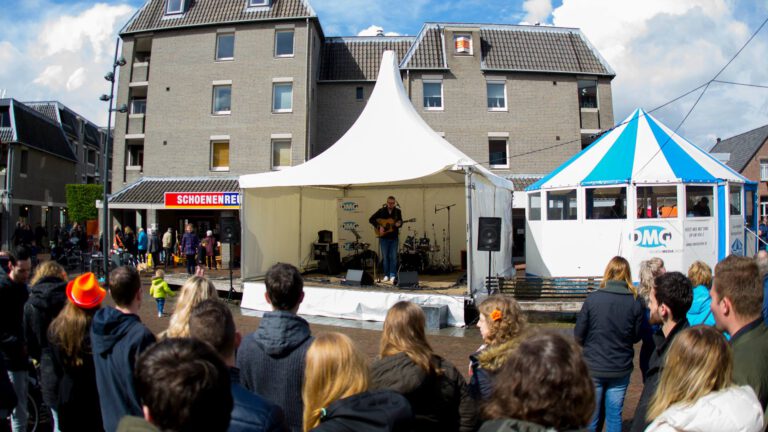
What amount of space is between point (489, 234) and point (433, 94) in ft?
52.3

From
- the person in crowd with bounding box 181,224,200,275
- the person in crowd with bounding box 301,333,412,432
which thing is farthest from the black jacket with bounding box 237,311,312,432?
the person in crowd with bounding box 181,224,200,275

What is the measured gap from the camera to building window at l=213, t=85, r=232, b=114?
23.2 m

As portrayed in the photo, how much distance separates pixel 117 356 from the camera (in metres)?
2.62

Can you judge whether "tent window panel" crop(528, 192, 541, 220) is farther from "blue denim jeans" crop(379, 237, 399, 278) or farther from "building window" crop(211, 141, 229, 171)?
"building window" crop(211, 141, 229, 171)

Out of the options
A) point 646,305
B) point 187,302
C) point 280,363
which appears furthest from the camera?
point 646,305

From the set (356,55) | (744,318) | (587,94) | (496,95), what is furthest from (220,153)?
(744,318)

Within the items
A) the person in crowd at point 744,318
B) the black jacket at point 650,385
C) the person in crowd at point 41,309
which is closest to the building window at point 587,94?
the black jacket at point 650,385

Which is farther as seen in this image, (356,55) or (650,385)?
(356,55)

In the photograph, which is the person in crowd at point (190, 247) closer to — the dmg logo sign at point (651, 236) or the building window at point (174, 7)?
the dmg logo sign at point (651, 236)

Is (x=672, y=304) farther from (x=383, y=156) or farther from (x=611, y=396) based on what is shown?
(x=383, y=156)

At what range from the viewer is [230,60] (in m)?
23.0

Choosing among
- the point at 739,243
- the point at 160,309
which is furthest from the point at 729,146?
the point at 160,309

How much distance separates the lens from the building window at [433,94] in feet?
78.9

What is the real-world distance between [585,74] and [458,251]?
12668mm
